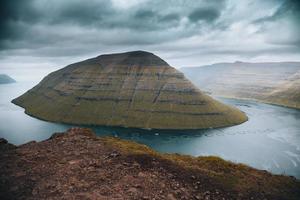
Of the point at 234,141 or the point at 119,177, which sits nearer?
the point at 119,177

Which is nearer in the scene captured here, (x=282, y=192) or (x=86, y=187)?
(x=86, y=187)

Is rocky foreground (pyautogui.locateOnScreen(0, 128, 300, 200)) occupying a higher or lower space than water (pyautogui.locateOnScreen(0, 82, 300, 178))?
higher

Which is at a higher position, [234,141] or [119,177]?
[119,177]

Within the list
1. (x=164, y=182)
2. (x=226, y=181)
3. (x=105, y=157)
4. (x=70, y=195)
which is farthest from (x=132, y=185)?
(x=226, y=181)

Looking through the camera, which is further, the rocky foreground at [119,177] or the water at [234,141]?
the water at [234,141]

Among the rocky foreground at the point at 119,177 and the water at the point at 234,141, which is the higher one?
the rocky foreground at the point at 119,177

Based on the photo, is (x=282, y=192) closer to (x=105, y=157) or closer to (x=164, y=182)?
(x=164, y=182)

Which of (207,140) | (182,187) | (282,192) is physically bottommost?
(207,140)

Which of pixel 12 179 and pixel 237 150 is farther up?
pixel 12 179
